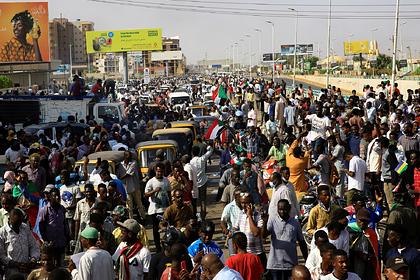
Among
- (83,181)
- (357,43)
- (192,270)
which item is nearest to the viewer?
(192,270)

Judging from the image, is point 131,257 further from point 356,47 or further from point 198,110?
point 356,47

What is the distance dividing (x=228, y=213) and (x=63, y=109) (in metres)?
19.3

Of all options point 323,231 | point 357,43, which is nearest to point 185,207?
point 323,231

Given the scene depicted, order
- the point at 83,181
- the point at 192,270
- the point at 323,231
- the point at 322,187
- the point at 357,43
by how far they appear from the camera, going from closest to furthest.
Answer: the point at 192,270
the point at 323,231
the point at 322,187
the point at 83,181
the point at 357,43

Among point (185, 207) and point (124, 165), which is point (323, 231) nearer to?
point (185, 207)

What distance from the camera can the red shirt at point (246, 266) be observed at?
24.8ft

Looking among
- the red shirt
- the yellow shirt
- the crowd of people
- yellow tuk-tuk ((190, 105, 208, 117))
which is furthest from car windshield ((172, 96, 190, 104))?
the red shirt

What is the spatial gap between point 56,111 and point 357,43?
15658 cm

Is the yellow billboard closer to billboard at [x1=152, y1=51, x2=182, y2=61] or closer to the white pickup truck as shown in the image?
billboard at [x1=152, y1=51, x2=182, y2=61]

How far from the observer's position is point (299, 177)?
43.6ft

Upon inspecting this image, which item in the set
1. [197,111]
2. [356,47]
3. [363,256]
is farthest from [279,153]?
[356,47]

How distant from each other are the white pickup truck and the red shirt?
19701mm

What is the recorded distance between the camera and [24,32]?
68.6 metres

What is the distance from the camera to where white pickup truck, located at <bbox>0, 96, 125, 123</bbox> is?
27.3 metres
